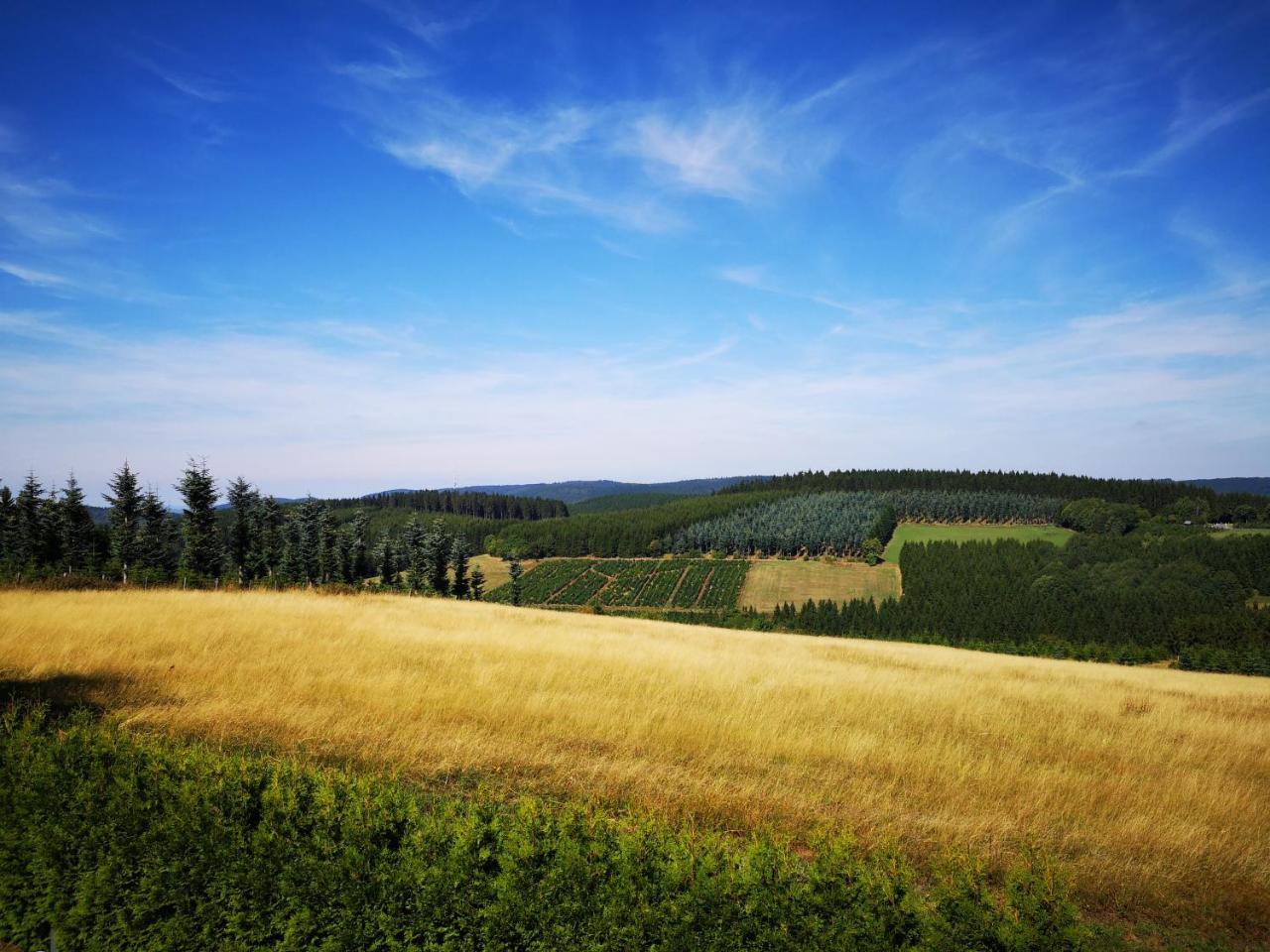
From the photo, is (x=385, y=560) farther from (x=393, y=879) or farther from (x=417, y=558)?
(x=393, y=879)

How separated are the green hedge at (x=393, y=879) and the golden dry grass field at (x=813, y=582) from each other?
136m

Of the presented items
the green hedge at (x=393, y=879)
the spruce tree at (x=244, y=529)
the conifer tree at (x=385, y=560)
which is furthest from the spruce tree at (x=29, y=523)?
the green hedge at (x=393, y=879)

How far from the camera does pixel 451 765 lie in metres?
7.55

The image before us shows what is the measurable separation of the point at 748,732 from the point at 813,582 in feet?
492

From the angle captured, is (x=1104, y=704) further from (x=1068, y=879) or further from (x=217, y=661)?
(x=217, y=661)

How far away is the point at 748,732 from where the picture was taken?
9.52 metres

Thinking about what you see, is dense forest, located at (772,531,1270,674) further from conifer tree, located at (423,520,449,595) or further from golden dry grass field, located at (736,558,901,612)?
conifer tree, located at (423,520,449,595)

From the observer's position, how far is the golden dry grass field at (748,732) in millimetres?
6531

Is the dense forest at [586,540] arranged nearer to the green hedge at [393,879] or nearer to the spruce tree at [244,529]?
the spruce tree at [244,529]

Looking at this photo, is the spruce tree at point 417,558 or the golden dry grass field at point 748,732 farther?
the spruce tree at point 417,558

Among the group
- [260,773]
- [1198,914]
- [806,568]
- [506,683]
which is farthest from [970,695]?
[806,568]

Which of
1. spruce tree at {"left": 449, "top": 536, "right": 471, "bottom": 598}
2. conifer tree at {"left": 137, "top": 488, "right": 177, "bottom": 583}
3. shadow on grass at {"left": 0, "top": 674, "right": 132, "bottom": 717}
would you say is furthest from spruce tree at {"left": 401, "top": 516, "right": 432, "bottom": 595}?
shadow on grass at {"left": 0, "top": 674, "right": 132, "bottom": 717}

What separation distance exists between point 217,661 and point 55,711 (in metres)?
2.91

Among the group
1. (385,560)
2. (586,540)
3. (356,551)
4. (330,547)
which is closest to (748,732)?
(330,547)
